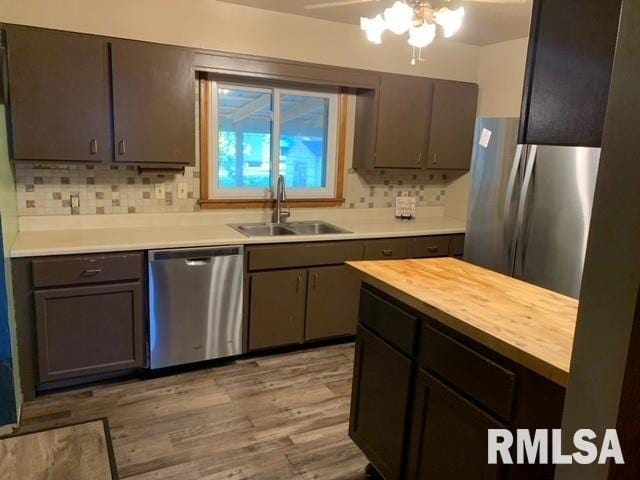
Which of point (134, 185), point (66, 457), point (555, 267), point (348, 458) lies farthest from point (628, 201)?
point (134, 185)

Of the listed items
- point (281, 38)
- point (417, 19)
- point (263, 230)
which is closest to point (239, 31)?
point (281, 38)

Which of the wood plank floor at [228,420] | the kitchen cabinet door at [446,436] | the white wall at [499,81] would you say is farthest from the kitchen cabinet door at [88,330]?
the white wall at [499,81]

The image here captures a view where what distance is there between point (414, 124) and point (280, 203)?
127 centimetres

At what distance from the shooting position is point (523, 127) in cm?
136

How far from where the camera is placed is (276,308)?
3295 millimetres

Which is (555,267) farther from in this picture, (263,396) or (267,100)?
(267,100)

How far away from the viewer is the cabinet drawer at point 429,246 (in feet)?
12.2

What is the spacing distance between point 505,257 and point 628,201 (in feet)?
8.65

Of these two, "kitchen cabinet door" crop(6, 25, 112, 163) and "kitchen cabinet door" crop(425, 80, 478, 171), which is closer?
"kitchen cabinet door" crop(6, 25, 112, 163)

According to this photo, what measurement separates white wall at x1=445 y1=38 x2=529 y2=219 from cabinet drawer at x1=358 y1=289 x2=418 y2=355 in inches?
99.9

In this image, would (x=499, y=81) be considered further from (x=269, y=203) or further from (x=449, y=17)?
(x=449, y=17)

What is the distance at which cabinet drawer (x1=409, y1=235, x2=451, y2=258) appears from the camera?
12.2 feet

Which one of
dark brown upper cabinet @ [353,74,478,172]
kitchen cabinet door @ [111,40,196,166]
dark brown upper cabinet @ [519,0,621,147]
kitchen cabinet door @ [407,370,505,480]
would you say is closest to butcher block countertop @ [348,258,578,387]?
kitchen cabinet door @ [407,370,505,480]

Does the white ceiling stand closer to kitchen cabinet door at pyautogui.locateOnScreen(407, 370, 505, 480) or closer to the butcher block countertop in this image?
the butcher block countertop
